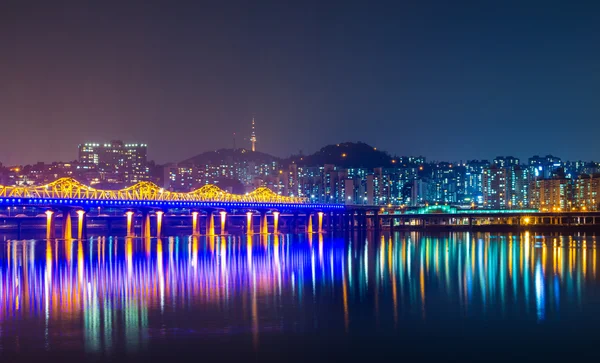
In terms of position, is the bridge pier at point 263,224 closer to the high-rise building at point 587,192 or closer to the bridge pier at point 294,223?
the bridge pier at point 294,223

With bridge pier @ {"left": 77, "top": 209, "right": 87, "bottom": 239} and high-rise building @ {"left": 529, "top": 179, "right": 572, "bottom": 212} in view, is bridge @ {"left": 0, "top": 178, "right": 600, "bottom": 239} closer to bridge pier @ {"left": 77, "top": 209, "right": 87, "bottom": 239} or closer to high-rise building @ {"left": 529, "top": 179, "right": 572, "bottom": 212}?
bridge pier @ {"left": 77, "top": 209, "right": 87, "bottom": 239}

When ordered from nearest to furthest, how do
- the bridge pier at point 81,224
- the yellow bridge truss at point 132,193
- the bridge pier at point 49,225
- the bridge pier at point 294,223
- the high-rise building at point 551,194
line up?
the bridge pier at point 81,224, the bridge pier at point 49,225, the yellow bridge truss at point 132,193, the bridge pier at point 294,223, the high-rise building at point 551,194

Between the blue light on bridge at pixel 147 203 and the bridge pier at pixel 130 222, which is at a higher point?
the blue light on bridge at pixel 147 203

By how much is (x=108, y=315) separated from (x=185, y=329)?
4461 millimetres

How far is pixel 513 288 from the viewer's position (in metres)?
40.7

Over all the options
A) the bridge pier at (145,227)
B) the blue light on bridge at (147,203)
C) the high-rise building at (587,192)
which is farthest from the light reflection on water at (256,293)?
the high-rise building at (587,192)

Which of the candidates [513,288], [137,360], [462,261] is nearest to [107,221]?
[462,261]

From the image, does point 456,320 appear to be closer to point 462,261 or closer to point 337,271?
point 337,271

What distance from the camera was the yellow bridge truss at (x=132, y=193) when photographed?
327ft

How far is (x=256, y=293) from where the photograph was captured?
125 ft

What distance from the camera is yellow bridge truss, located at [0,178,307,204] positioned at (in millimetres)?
99738

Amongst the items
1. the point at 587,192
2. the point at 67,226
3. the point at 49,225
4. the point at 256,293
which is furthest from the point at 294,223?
the point at 256,293

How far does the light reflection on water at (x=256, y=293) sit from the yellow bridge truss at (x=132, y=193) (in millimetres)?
35737

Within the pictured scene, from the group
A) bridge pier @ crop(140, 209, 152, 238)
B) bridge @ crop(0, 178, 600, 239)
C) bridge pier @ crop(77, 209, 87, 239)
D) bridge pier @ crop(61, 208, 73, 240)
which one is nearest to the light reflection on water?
bridge pier @ crop(61, 208, 73, 240)
